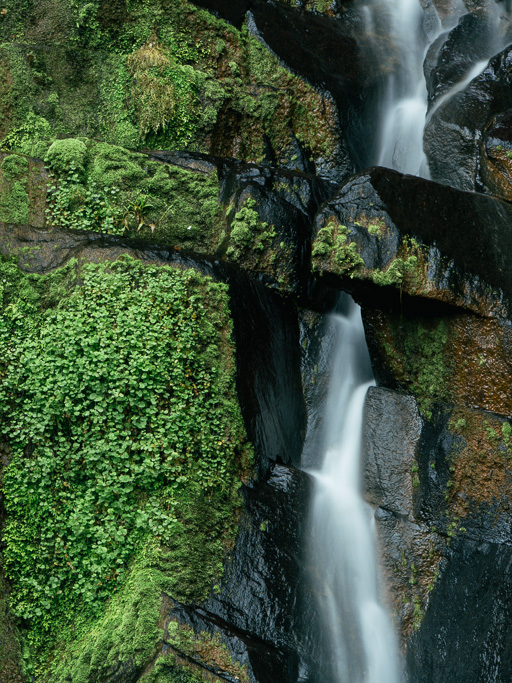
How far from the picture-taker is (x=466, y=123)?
9.62m

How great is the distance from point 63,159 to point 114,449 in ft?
13.6

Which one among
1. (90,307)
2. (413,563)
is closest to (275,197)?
(90,307)

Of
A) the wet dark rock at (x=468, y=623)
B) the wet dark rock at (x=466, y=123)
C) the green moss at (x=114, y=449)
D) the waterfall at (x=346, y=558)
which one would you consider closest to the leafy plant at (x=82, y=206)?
the green moss at (x=114, y=449)

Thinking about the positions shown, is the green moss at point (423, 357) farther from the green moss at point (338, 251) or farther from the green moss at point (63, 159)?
the green moss at point (63, 159)

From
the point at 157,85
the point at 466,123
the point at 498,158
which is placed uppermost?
the point at 466,123

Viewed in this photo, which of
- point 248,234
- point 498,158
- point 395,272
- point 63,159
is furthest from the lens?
point 498,158

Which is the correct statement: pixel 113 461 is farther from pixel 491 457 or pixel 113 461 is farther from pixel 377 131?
pixel 377 131

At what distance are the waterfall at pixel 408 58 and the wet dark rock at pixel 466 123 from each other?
0.27 meters

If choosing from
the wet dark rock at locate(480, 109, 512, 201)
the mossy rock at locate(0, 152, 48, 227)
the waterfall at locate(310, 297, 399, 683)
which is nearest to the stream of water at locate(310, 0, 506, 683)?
the waterfall at locate(310, 297, 399, 683)

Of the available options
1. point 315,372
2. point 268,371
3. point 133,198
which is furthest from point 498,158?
point 133,198

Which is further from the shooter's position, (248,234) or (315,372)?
(315,372)

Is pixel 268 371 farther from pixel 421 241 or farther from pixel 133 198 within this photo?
pixel 133 198

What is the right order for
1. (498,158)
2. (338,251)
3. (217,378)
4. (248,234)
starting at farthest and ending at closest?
(498,158)
(248,234)
(338,251)
(217,378)

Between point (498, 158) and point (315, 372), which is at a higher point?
point (498, 158)
